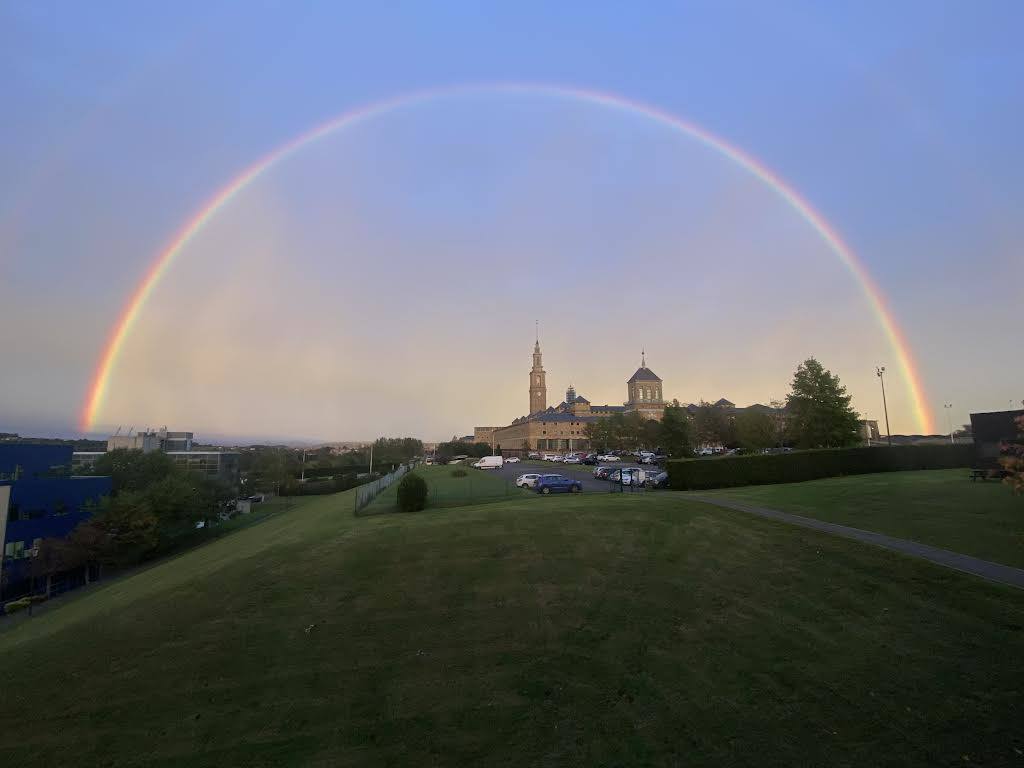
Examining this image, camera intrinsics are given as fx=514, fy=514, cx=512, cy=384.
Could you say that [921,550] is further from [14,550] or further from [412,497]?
[14,550]

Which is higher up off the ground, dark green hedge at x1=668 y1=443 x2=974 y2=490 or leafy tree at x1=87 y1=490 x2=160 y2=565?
dark green hedge at x1=668 y1=443 x2=974 y2=490

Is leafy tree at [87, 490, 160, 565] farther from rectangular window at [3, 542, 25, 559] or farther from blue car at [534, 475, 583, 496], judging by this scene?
blue car at [534, 475, 583, 496]

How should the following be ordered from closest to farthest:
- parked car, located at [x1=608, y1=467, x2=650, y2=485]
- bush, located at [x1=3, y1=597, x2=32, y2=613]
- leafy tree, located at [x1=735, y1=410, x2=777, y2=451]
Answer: parked car, located at [x1=608, y1=467, x2=650, y2=485]
bush, located at [x1=3, y1=597, x2=32, y2=613]
leafy tree, located at [x1=735, y1=410, x2=777, y2=451]

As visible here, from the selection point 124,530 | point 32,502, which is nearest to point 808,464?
point 124,530

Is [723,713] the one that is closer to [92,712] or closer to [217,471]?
[92,712]

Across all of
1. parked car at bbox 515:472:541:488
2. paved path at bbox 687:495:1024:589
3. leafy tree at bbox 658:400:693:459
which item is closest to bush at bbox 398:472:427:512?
parked car at bbox 515:472:541:488

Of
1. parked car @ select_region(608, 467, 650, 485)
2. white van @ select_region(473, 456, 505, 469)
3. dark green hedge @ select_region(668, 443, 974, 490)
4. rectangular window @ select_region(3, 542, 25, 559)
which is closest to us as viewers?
dark green hedge @ select_region(668, 443, 974, 490)
